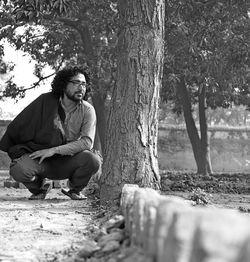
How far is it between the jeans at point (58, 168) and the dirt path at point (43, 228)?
0.27m

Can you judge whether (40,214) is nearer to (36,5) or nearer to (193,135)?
(36,5)

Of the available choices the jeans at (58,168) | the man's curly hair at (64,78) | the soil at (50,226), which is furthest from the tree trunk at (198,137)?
the jeans at (58,168)

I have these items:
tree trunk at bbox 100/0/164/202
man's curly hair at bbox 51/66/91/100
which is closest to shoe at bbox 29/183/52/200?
tree trunk at bbox 100/0/164/202

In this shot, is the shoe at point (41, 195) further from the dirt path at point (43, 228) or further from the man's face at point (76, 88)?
the man's face at point (76, 88)

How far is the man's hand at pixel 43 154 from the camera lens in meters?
6.52

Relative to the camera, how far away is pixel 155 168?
6395 millimetres

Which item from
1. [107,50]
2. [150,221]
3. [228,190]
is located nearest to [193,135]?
[107,50]

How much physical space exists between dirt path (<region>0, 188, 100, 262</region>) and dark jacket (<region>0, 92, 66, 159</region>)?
24.4 inches

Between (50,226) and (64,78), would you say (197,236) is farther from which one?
(64,78)

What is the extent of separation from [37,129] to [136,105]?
1.22 metres

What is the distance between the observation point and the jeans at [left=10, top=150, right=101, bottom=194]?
21.8ft

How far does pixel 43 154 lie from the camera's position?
6.56 metres

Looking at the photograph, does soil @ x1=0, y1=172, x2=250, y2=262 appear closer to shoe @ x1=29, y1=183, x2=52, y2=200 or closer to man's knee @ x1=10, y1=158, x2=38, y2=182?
shoe @ x1=29, y1=183, x2=52, y2=200

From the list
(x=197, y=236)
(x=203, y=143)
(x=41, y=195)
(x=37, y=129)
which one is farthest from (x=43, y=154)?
(x=203, y=143)
